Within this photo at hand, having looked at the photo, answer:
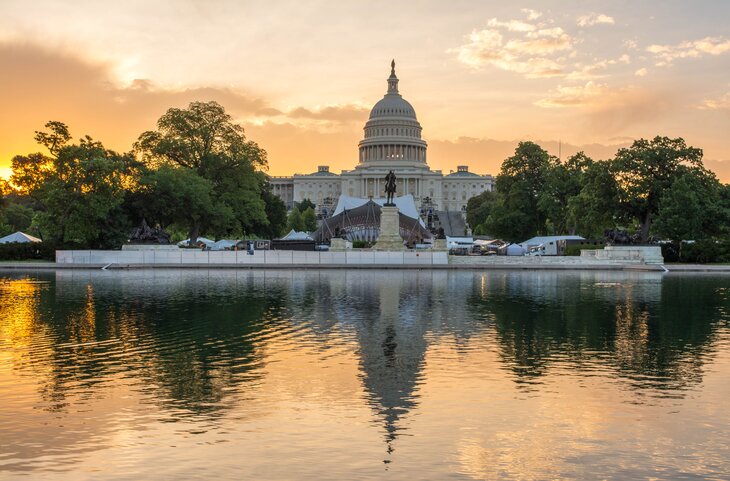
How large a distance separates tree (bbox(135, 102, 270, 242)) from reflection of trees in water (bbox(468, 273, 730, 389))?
44.0m

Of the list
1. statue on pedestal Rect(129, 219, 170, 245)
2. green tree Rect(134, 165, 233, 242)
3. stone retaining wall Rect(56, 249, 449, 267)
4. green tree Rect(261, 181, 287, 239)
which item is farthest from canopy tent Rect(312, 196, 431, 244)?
statue on pedestal Rect(129, 219, 170, 245)

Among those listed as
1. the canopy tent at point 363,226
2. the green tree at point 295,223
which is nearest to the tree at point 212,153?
the canopy tent at point 363,226

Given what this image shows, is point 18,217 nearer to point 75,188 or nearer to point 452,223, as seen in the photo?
point 75,188

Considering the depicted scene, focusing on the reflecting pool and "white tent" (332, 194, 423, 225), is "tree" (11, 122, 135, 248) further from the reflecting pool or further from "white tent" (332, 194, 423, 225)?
"white tent" (332, 194, 423, 225)

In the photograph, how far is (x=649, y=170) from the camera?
259 feet

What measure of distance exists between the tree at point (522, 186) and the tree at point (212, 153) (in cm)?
3199

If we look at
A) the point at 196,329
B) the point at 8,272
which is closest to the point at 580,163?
Answer: the point at 8,272

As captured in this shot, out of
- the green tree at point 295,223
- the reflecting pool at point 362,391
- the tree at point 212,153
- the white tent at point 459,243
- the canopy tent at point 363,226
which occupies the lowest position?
the reflecting pool at point 362,391

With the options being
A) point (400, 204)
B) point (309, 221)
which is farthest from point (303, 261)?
point (309, 221)

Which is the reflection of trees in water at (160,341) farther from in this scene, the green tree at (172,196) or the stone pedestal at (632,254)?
the stone pedestal at (632,254)

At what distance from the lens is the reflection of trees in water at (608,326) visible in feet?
65.4

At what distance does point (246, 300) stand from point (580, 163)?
240ft

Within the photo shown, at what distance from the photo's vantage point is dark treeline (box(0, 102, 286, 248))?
72375 millimetres

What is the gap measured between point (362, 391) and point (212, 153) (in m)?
72.1
